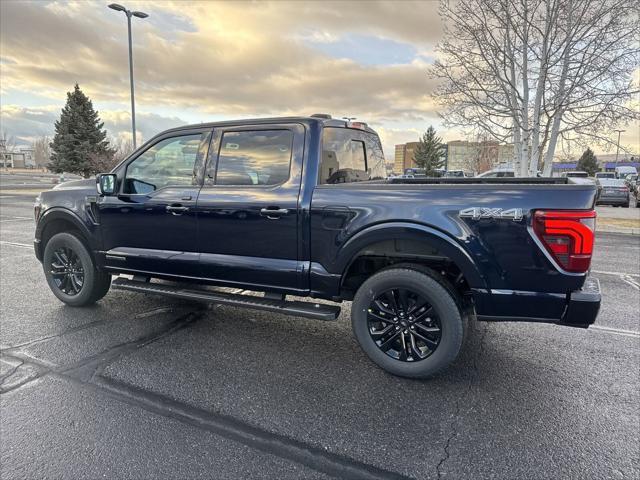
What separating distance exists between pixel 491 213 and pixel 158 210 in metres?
2.98

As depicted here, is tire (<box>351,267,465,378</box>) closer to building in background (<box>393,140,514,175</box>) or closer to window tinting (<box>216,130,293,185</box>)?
window tinting (<box>216,130,293,185</box>)

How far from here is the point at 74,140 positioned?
1299 inches

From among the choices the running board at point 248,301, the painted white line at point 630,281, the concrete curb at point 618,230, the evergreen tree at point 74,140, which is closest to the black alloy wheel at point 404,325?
the running board at point 248,301

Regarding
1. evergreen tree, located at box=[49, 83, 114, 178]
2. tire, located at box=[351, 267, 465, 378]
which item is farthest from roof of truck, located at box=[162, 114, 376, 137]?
evergreen tree, located at box=[49, 83, 114, 178]

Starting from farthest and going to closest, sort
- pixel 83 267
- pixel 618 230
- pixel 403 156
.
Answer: pixel 403 156 → pixel 618 230 → pixel 83 267

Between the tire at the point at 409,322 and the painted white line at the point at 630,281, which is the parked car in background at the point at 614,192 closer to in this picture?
the painted white line at the point at 630,281

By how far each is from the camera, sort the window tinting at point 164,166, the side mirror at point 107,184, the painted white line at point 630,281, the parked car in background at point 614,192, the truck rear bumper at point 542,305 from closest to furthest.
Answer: the truck rear bumper at point 542,305 < the window tinting at point 164,166 < the side mirror at point 107,184 < the painted white line at point 630,281 < the parked car in background at point 614,192

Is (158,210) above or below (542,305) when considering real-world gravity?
above

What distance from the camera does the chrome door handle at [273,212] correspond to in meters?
3.51

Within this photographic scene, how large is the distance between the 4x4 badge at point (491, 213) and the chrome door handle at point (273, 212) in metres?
1.39

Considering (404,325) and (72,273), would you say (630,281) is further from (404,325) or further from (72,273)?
(72,273)

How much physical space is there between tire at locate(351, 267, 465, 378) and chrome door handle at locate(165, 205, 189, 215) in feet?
5.91

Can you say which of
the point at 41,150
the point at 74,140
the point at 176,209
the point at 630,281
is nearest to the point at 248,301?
the point at 176,209

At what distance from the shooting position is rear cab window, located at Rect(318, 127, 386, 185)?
12.1ft
